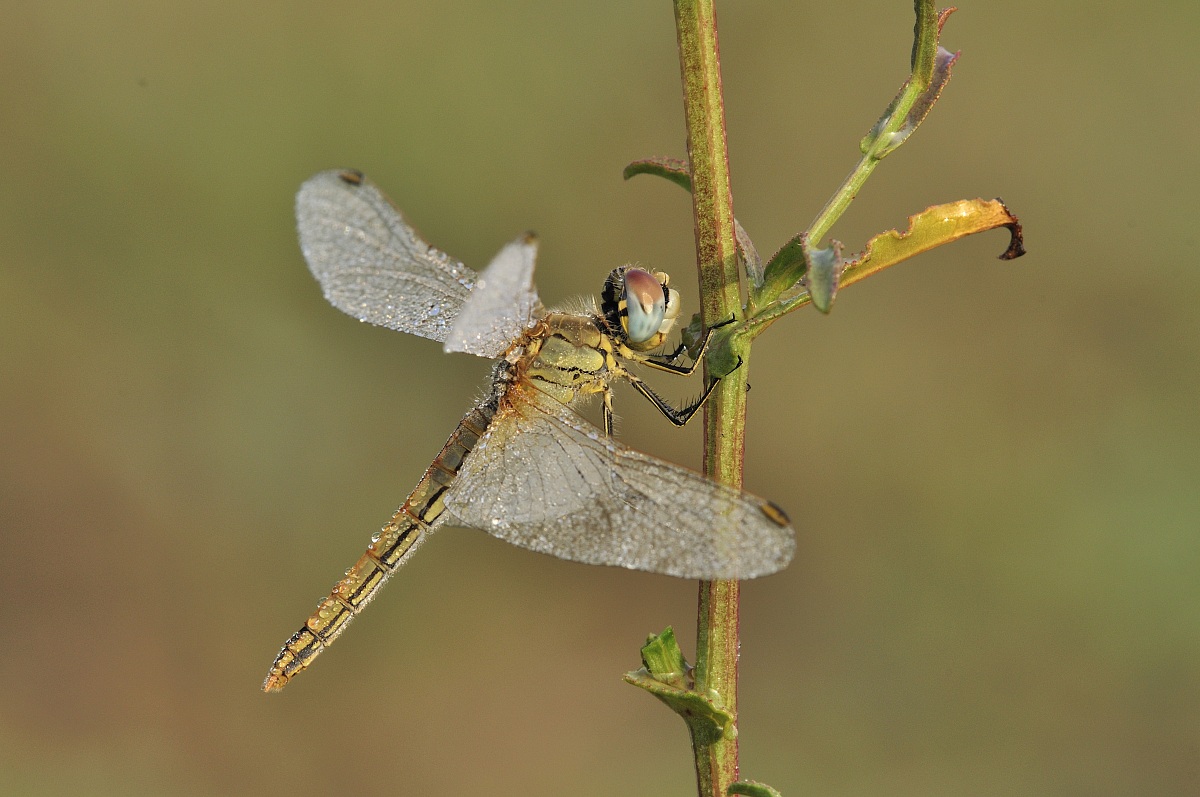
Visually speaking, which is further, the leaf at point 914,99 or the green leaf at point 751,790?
the leaf at point 914,99

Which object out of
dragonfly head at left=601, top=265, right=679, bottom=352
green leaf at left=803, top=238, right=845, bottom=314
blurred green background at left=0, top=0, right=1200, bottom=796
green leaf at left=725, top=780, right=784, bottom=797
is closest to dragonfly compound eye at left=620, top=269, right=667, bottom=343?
dragonfly head at left=601, top=265, right=679, bottom=352

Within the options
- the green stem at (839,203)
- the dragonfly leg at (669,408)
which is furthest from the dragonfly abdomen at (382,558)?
the green stem at (839,203)

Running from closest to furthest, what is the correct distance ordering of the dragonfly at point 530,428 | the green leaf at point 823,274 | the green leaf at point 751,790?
the green leaf at point 823,274, the green leaf at point 751,790, the dragonfly at point 530,428

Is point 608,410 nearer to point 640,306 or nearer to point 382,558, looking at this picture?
point 640,306

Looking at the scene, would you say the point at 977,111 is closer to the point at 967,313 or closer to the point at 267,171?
the point at 967,313

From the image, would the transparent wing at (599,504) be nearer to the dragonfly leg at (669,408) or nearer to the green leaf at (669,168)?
the dragonfly leg at (669,408)

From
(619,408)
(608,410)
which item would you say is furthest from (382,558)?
(619,408)
